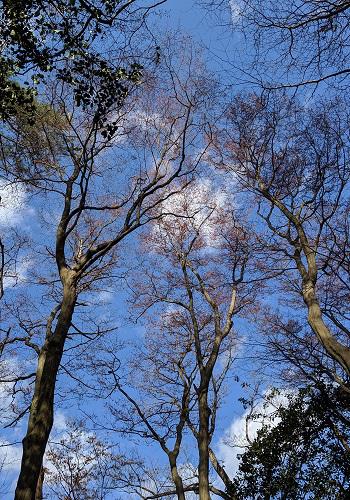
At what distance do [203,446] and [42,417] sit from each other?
4345mm

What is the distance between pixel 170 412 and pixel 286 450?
3.09 metres

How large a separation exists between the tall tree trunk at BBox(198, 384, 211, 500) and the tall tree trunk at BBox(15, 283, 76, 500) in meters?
3.70

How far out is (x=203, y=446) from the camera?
8.62 m

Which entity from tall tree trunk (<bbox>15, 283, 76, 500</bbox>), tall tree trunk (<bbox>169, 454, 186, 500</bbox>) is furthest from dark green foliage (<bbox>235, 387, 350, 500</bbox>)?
tall tree trunk (<bbox>15, 283, 76, 500</bbox>)

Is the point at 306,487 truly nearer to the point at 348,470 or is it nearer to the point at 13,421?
the point at 348,470

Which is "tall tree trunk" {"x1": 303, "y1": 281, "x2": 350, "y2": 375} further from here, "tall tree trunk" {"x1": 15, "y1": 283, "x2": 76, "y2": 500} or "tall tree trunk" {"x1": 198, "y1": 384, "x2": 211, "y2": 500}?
"tall tree trunk" {"x1": 198, "y1": 384, "x2": 211, "y2": 500}

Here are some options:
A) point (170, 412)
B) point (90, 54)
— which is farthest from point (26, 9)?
point (170, 412)

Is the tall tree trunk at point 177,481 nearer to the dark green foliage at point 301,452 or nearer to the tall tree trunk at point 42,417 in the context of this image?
the dark green foliage at point 301,452

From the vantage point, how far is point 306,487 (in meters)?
8.91

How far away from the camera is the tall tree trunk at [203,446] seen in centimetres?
818

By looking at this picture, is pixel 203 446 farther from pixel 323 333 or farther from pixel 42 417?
pixel 42 417

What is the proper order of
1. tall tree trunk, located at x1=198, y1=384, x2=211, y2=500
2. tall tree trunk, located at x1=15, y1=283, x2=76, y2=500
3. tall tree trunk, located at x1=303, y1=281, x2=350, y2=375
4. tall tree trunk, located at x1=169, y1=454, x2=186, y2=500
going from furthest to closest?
tall tree trunk, located at x1=169, y1=454, x2=186, y2=500
tall tree trunk, located at x1=198, y1=384, x2=211, y2=500
tall tree trunk, located at x1=303, y1=281, x2=350, y2=375
tall tree trunk, located at x1=15, y1=283, x2=76, y2=500

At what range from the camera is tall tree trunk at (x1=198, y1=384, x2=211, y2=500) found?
26.8 feet

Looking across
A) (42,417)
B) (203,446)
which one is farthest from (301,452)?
(42,417)
